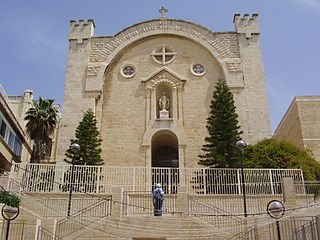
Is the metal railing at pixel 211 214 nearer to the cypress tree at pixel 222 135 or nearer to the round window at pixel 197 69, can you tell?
the cypress tree at pixel 222 135

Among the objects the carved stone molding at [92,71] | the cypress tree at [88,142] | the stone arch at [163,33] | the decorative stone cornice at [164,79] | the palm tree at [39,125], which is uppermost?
the stone arch at [163,33]

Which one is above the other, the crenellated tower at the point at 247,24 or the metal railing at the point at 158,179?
the crenellated tower at the point at 247,24

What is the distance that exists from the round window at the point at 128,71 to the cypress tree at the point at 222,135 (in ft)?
17.7

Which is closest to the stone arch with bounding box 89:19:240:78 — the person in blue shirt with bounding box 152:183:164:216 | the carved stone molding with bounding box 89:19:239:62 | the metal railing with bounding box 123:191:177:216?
the carved stone molding with bounding box 89:19:239:62

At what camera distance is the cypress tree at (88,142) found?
699 inches

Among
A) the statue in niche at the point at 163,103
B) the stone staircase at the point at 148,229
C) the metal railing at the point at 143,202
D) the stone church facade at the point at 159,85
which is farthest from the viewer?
the statue in niche at the point at 163,103

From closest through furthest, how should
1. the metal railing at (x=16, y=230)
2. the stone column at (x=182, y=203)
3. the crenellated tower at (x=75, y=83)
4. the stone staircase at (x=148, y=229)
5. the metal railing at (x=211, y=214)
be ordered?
the metal railing at (x=16, y=230) < the stone staircase at (x=148, y=229) < the metal railing at (x=211, y=214) < the stone column at (x=182, y=203) < the crenellated tower at (x=75, y=83)

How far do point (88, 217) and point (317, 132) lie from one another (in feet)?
50.7

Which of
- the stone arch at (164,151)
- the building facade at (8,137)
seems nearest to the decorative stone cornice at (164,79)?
the stone arch at (164,151)

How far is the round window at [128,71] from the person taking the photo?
21891 mm

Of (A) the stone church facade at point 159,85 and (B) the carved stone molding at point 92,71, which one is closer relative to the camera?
(A) the stone church facade at point 159,85

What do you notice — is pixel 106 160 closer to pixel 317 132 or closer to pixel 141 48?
pixel 141 48

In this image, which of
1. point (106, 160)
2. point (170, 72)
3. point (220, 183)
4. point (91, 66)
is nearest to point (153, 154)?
point (106, 160)

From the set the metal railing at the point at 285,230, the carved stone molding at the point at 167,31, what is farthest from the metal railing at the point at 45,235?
the carved stone molding at the point at 167,31
